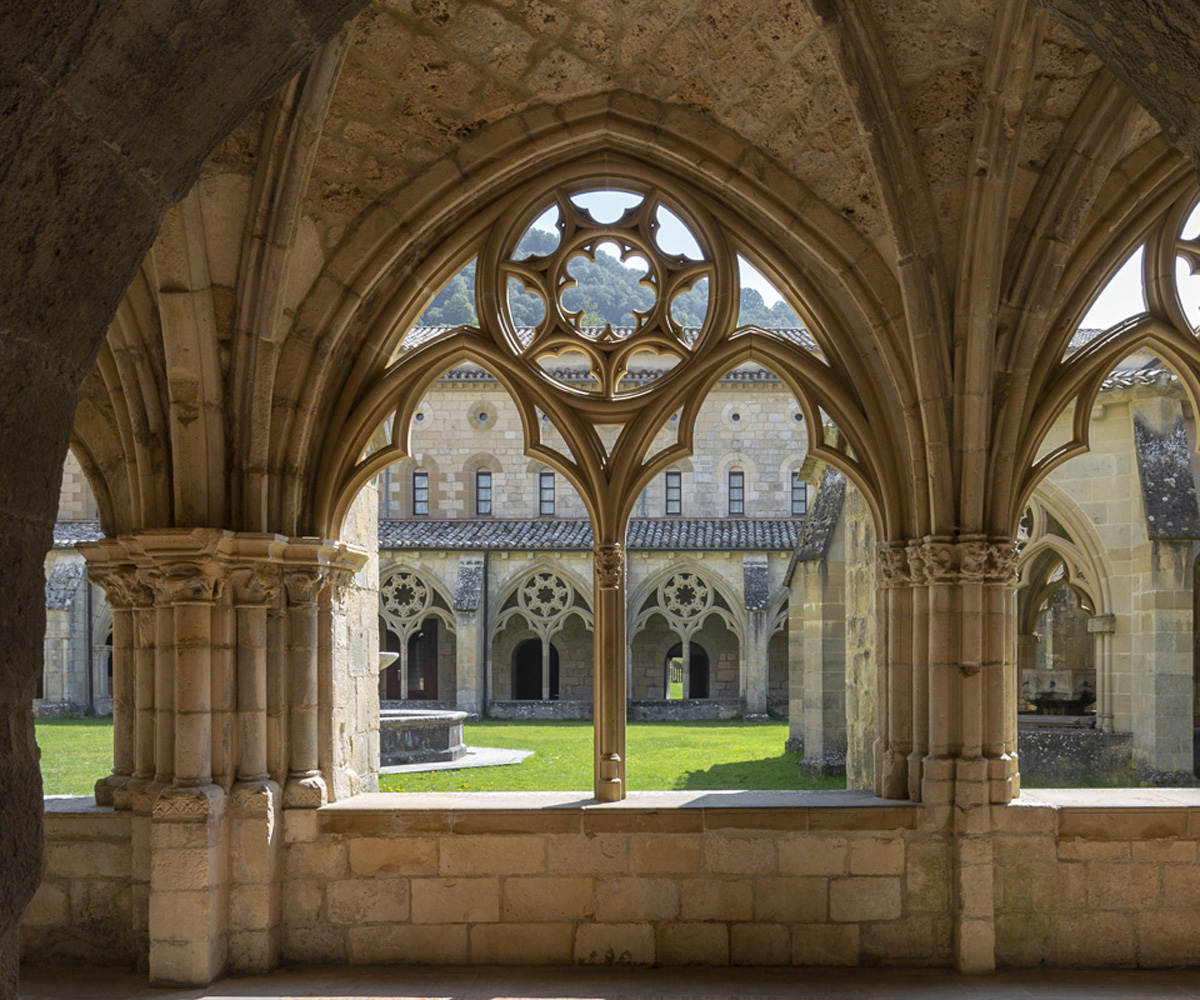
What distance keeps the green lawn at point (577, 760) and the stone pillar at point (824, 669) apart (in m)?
0.27

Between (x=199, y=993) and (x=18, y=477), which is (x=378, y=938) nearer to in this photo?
(x=199, y=993)

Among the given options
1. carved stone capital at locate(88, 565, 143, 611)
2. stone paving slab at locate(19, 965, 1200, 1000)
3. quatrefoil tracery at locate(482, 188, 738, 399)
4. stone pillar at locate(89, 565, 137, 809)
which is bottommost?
stone paving slab at locate(19, 965, 1200, 1000)

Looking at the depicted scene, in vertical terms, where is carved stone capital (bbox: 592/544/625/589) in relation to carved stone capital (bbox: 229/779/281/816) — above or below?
above

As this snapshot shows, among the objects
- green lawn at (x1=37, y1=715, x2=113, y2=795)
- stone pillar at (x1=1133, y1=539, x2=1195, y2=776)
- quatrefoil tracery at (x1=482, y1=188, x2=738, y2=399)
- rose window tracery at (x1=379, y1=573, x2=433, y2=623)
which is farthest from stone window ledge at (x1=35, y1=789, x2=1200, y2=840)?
rose window tracery at (x1=379, y1=573, x2=433, y2=623)

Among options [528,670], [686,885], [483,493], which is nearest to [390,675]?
[528,670]

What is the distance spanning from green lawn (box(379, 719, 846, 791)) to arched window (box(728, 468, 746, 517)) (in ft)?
22.5

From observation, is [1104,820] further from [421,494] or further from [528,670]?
[421,494]

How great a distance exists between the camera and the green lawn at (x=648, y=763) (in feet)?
34.9

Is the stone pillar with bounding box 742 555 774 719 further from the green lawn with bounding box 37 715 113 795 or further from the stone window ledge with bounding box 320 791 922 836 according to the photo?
the stone window ledge with bounding box 320 791 922 836

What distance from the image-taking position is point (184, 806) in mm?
4805

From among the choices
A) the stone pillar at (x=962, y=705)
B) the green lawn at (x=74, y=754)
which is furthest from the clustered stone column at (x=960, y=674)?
the green lawn at (x=74, y=754)

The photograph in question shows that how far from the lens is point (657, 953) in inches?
199

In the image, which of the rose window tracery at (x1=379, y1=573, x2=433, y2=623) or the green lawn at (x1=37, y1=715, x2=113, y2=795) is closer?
the green lawn at (x1=37, y1=715, x2=113, y2=795)

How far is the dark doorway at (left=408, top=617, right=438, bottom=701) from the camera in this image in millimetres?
24531
